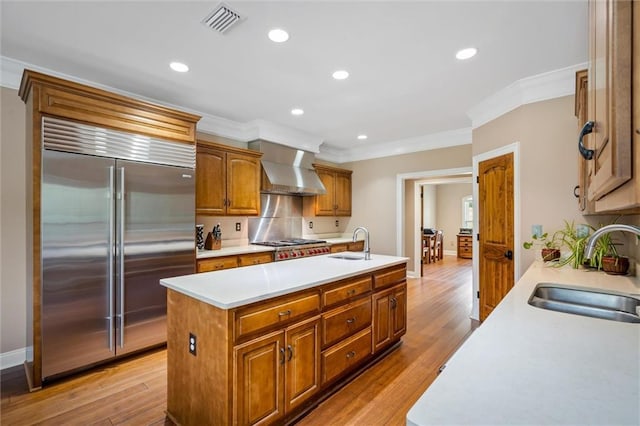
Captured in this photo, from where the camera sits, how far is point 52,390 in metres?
2.38

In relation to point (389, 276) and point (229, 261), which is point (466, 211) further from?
point (229, 261)

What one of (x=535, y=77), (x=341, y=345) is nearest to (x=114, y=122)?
(x=341, y=345)

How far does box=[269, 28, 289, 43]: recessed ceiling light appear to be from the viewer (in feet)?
7.48

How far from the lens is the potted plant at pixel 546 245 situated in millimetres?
2830

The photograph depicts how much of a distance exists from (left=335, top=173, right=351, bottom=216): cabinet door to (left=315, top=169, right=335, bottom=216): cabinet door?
0.12m

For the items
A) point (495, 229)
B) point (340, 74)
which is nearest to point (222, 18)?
point (340, 74)

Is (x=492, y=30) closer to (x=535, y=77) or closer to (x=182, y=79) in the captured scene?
(x=535, y=77)

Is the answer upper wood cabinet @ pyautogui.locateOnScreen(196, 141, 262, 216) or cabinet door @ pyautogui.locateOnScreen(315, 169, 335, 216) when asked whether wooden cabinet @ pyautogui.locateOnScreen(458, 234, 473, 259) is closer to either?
cabinet door @ pyautogui.locateOnScreen(315, 169, 335, 216)

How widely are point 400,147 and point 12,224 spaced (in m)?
5.34

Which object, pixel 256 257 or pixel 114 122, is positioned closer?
pixel 114 122

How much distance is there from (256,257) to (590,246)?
135 inches

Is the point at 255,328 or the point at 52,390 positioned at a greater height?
the point at 255,328

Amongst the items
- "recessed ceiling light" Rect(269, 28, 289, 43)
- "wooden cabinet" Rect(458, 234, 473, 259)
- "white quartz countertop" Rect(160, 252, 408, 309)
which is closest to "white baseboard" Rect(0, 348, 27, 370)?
"white quartz countertop" Rect(160, 252, 408, 309)

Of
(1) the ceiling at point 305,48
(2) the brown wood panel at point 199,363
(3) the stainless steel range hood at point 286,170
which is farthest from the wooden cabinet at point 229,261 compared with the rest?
(1) the ceiling at point 305,48
